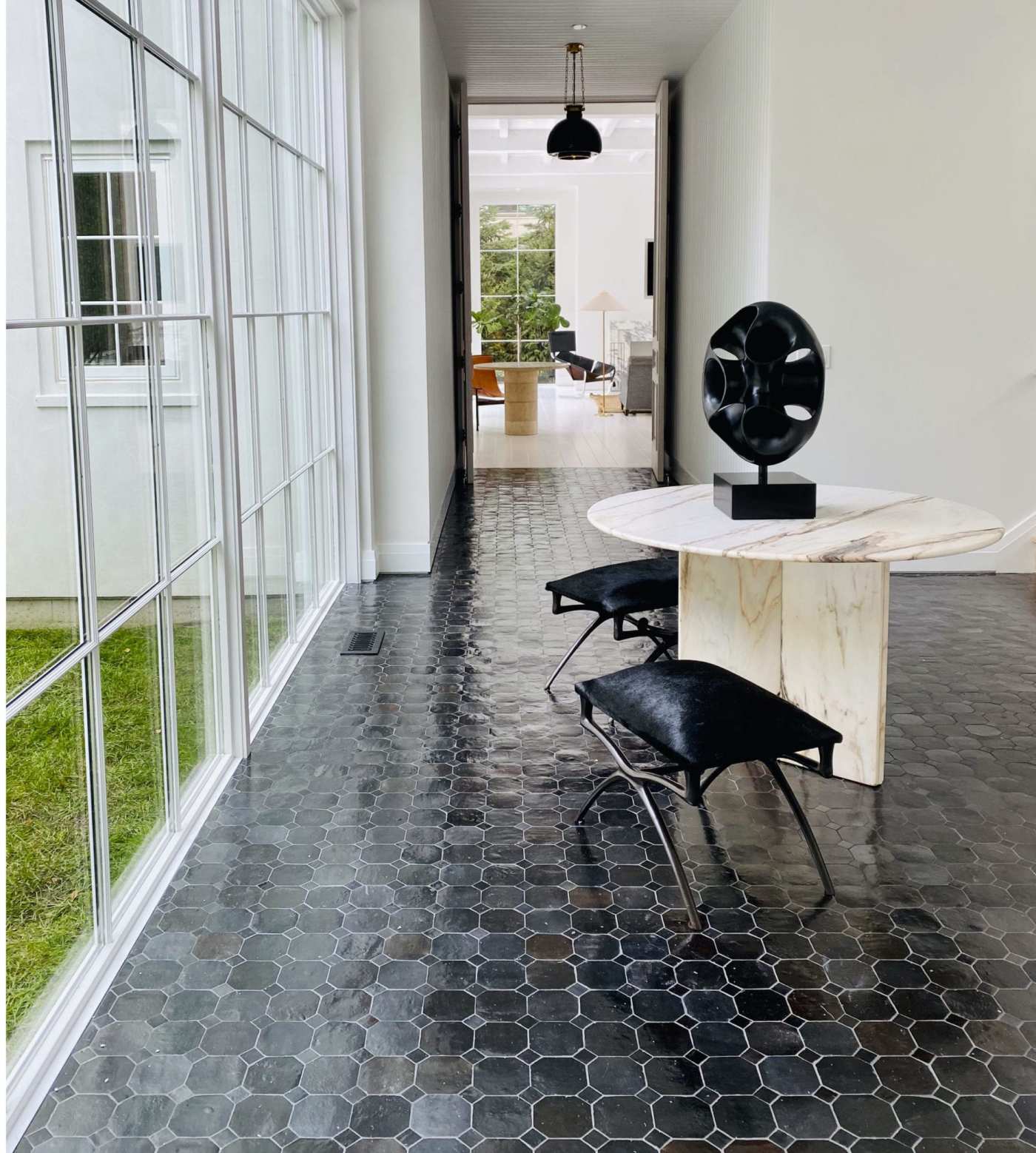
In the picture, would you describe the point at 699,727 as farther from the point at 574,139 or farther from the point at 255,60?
the point at 574,139

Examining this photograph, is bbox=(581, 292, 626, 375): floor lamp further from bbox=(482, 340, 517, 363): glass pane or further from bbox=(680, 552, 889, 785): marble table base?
bbox=(680, 552, 889, 785): marble table base

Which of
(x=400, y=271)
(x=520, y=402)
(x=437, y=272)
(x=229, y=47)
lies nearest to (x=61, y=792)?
(x=229, y=47)

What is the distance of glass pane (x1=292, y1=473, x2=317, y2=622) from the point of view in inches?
179

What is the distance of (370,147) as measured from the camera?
561cm

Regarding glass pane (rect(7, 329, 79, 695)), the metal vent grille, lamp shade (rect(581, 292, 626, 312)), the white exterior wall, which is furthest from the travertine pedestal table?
glass pane (rect(7, 329, 79, 695))

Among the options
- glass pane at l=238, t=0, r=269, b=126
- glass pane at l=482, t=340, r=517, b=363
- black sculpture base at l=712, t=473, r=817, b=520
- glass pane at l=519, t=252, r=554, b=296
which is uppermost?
glass pane at l=519, t=252, r=554, b=296

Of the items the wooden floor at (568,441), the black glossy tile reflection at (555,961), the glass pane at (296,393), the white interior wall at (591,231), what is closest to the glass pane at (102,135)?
the black glossy tile reflection at (555,961)

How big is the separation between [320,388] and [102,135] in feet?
9.88

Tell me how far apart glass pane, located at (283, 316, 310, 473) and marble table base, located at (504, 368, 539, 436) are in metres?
7.04

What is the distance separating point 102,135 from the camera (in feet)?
7.56

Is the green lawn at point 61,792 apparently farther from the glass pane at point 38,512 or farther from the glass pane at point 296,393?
the glass pane at point 296,393

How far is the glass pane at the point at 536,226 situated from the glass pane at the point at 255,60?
13083 millimetres

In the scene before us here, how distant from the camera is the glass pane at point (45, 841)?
195 cm

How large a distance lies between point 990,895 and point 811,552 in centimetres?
87
